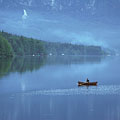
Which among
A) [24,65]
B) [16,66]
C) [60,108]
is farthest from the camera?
[24,65]

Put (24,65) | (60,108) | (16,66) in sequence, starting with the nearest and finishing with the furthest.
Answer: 1. (60,108)
2. (16,66)
3. (24,65)

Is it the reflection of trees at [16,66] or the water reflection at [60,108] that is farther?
the reflection of trees at [16,66]

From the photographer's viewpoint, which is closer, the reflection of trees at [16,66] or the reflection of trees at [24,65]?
the reflection of trees at [16,66]

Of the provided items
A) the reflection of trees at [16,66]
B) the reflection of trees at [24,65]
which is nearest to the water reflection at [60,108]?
the reflection of trees at [16,66]

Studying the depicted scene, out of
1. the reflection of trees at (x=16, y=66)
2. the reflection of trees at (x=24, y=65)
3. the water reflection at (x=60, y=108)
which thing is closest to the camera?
the water reflection at (x=60, y=108)

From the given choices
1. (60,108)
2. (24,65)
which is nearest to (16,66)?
(24,65)

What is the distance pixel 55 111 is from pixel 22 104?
5076mm

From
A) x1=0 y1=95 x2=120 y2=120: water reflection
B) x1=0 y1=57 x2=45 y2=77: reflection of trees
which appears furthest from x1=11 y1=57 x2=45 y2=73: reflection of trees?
x1=0 y1=95 x2=120 y2=120: water reflection

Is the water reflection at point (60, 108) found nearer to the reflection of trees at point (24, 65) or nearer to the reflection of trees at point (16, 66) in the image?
the reflection of trees at point (16, 66)

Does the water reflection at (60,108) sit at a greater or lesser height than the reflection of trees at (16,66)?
lesser

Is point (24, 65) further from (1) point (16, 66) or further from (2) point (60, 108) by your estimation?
(2) point (60, 108)

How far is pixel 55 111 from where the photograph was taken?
3177cm

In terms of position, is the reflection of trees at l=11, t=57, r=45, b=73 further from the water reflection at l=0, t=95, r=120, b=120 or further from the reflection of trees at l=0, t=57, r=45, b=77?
the water reflection at l=0, t=95, r=120, b=120

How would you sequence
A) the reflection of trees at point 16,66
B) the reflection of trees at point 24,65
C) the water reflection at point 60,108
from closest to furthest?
the water reflection at point 60,108 < the reflection of trees at point 16,66 < the reflection of trees at point 24,65
